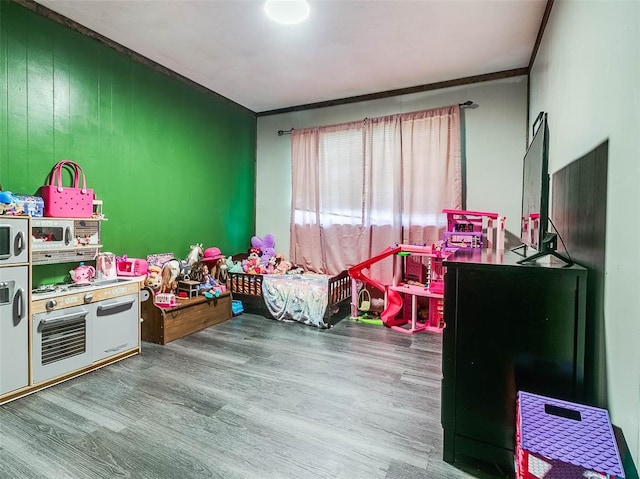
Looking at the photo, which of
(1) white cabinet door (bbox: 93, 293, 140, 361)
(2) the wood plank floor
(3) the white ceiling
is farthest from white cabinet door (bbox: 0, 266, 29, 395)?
(3) the white ceiling

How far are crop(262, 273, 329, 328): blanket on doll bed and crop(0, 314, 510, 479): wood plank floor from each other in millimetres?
656

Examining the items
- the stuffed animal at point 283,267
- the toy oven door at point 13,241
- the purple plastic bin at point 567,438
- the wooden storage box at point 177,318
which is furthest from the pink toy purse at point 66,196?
the purple plastic bin at point 567,438

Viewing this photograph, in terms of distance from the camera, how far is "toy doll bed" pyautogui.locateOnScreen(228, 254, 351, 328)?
133 inches

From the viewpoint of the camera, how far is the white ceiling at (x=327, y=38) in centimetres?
234

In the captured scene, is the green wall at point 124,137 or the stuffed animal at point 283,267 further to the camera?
the stuffed animal at point 283,267

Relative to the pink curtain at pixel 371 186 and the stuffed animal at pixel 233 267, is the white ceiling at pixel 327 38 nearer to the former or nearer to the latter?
the pink curtain at pixel 371 186

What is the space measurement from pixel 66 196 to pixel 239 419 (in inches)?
76.5

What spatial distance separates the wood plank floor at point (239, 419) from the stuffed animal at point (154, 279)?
1.72 ft

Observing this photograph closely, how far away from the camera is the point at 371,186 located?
393cm

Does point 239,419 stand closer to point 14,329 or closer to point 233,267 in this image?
point 14,329

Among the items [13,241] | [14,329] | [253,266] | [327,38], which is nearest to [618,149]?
[327,38]

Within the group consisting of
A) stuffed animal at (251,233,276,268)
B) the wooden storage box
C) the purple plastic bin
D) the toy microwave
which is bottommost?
the wooden storage box

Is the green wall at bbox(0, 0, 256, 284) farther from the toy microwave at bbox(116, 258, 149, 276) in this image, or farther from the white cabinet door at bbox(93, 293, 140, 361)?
the white cabinet door at bbox(93, 293, 140, 361)

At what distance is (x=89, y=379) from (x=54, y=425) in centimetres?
Result: 52
